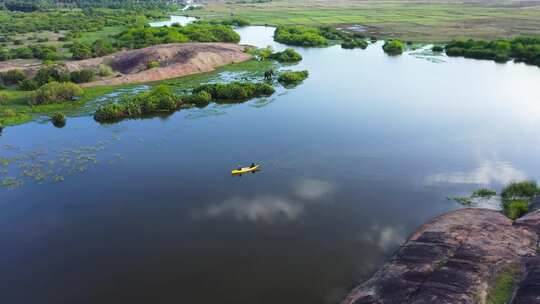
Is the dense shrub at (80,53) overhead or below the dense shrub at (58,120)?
overhead

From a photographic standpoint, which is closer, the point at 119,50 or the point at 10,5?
the point at 119,50

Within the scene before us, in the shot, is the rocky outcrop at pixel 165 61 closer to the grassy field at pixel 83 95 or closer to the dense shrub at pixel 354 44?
the grassy field at pixel 83 95

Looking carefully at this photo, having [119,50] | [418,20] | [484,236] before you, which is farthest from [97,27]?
[484,236]

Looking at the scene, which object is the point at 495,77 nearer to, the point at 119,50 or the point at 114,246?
the point at 114,246

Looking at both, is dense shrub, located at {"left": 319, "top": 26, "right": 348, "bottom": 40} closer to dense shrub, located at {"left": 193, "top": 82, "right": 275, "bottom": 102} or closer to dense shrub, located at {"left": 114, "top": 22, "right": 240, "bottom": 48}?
dense shrub, located at {"left": 114, "top": 22, "right": 240, "bottom": 48}

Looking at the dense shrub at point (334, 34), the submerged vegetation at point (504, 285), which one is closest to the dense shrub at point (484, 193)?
the submerged vegetation at point (504, 285)

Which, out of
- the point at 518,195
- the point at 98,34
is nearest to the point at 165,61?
the point at 98,34
